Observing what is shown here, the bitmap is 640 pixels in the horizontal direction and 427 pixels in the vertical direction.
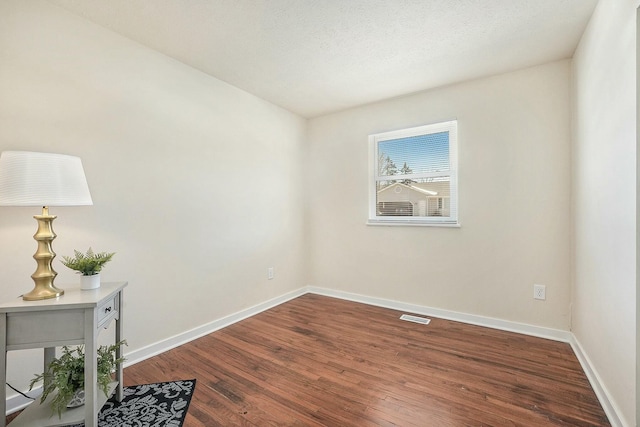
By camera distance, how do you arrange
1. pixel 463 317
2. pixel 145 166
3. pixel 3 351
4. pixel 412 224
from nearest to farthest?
pixel 3 351 → pixel 145 166 → pixel 463 317 → pixel 412 224

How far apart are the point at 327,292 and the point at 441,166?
7.08 feet

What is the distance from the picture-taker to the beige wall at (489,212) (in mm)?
2443

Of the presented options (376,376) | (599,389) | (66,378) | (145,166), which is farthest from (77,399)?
(599,389)

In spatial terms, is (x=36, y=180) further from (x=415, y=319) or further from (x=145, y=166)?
(x=415, y=319)

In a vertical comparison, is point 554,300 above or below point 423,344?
above

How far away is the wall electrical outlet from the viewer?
8.18 ft

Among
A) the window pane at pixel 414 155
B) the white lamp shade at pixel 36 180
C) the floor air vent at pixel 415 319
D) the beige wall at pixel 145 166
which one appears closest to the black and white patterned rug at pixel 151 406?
the beige wall at pixel 145 166

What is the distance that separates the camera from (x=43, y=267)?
1.43 metres

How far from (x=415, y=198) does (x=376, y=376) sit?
1980 millimetres

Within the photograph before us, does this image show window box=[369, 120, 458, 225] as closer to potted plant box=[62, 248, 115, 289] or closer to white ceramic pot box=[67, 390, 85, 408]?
potted plant box=[62, 248, 115, 289]

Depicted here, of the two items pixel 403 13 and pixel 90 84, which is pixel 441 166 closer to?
pixel 403 13

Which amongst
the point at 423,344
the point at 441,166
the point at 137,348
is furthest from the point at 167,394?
the point at 441,166

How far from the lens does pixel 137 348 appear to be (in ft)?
7.10

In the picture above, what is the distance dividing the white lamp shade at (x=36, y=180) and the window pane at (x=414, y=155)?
295cm
